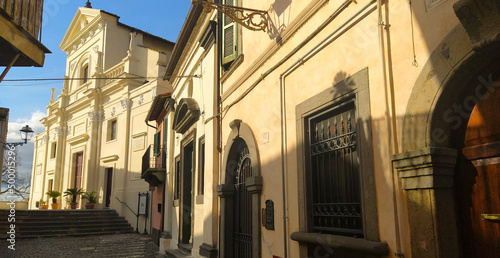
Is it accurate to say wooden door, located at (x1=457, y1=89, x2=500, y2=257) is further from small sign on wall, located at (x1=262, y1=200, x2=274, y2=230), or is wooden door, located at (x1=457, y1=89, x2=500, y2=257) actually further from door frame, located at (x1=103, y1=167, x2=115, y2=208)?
door frame, located at (x1=103, y1=167, x2=115, y2=208)

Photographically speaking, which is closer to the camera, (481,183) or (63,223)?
(481,183)

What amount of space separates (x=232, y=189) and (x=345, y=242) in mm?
4120

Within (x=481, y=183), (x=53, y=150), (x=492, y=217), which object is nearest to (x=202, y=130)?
(x=481, y=183)

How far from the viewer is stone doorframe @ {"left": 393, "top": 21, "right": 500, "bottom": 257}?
114 inches

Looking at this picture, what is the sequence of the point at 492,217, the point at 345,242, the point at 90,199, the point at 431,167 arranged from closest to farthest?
the point at 492,217 → the point at 431,167 → the point at 345,242 → the point at 90,199

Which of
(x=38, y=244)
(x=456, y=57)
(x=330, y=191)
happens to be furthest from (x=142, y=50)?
(x=456, y=57)

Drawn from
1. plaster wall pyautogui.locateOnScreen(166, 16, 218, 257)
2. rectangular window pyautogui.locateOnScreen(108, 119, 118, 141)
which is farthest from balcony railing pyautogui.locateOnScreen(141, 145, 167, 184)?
rectangular window pyautogui.locateOnScreen(108, 119, 118, 141)

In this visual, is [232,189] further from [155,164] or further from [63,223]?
[63,223]

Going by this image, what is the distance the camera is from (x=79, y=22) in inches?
1129

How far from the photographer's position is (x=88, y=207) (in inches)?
891

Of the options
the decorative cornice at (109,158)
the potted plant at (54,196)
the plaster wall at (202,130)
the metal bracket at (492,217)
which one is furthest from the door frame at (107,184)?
the metal bracket at (492,217)

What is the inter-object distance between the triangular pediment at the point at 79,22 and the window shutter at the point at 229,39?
1996 centimetres

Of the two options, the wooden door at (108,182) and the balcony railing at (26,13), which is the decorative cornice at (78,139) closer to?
the wooden door at (108,182)

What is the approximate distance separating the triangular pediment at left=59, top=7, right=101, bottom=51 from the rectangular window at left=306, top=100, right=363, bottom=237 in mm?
24239
